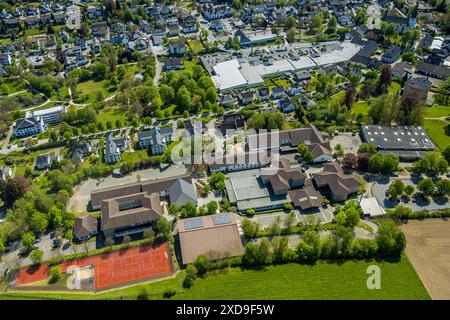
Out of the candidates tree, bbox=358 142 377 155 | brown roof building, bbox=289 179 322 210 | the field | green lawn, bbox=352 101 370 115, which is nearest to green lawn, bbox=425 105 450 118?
green lawn, bbox=352 101 370 115

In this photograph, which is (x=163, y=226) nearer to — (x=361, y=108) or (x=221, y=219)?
(x=221, y=219)

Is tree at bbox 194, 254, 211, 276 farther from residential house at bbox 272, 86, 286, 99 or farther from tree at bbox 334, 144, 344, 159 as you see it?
residential house at bbox 272, 86, 286, 99

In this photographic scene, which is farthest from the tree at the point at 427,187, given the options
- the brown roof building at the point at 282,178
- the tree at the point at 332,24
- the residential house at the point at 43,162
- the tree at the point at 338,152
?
the tree at the point at 332,24

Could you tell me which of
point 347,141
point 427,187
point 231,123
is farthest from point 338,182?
point 231,123

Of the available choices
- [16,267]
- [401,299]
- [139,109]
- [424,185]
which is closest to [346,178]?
[424,185]

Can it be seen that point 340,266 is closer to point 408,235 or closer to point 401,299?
point 401,299

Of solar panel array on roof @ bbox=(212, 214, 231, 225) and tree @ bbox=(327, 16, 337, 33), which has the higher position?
tree @ bbox=(327, 16, 337, 33)
